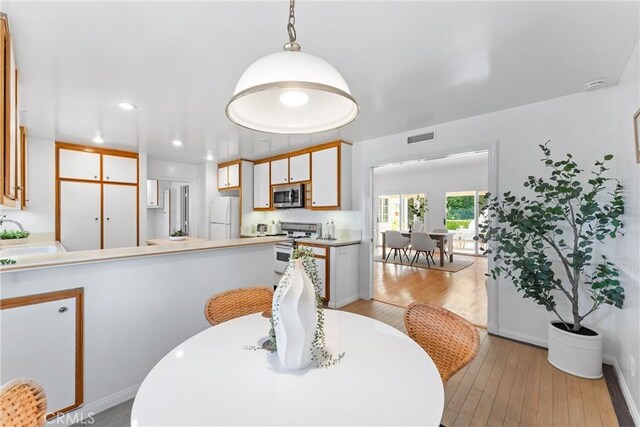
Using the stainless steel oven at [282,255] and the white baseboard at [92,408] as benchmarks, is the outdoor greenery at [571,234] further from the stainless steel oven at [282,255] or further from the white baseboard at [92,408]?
the white baseboard at [92,408]

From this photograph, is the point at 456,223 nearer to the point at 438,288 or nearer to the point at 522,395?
the point at 438,288

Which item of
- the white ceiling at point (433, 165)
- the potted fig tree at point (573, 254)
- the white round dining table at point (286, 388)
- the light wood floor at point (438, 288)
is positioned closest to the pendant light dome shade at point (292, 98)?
the white round dining table at point (286, 388)

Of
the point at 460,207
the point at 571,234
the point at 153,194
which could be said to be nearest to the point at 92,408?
the point at 571,234

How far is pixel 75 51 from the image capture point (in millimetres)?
1730

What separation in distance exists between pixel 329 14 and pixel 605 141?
2514 millimetres

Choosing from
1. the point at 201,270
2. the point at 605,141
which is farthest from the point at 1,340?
the point at 605,141

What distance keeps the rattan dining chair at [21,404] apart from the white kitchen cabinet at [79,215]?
13.6 feet

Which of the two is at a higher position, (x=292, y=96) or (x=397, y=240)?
(x=292, y=96)

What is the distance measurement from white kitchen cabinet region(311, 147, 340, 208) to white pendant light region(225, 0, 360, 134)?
2.67 meters

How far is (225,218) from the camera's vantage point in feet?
16.7

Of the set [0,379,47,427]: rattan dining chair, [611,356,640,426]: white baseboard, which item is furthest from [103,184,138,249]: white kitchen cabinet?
[611,356,640,426]: white baseboard

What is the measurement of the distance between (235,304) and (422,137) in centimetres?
280

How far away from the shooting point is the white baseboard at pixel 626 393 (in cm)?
166

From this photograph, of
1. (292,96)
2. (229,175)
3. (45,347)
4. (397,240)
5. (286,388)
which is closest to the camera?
(286,388)
